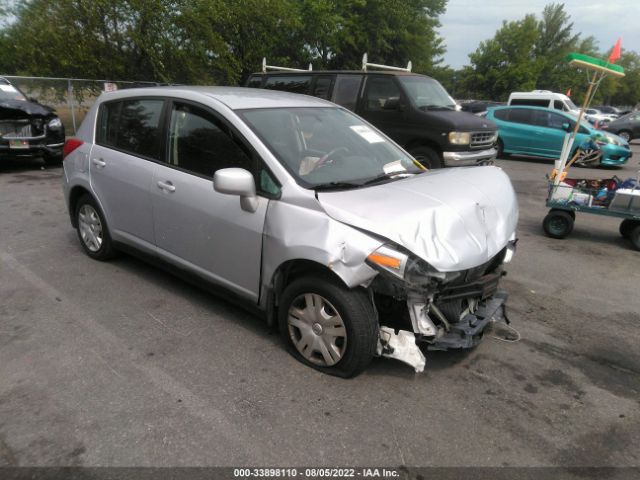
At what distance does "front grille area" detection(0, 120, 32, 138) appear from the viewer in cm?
904

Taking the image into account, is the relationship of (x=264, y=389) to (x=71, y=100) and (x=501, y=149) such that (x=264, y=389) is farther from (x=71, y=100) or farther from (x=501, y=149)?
(x=71, y=100)

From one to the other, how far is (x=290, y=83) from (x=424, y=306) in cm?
765

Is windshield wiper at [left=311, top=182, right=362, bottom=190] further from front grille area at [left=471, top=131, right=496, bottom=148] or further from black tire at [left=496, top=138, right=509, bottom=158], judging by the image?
black tire at [left=496, top=138, right=509, bottom=158]

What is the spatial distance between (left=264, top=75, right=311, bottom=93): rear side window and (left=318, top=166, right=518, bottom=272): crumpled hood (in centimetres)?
634

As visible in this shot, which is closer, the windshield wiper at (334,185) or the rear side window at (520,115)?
the windshield wiper at (334,185)

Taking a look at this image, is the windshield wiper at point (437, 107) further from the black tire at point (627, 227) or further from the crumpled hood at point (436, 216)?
the crumpled hood at point (436, 216)

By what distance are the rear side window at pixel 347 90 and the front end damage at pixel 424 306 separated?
20.9ft

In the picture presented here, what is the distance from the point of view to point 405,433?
261 cm

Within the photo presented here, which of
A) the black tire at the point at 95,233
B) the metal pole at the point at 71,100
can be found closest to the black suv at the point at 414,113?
the black tire at the point at 95,233

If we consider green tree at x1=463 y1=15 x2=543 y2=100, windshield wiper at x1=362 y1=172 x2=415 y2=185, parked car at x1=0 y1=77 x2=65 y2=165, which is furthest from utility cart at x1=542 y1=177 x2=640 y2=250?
green tree at x1=463 y1=15 x2=543 y2=100

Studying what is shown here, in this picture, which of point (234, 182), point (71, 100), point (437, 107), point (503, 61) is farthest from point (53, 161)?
point (503, 61)

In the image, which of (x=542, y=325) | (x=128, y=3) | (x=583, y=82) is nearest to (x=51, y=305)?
(x=542, y=325)

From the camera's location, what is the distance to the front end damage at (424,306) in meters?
2.70

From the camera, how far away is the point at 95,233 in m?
4.79
